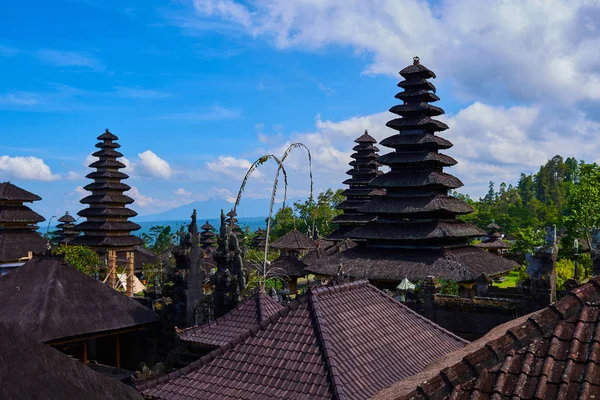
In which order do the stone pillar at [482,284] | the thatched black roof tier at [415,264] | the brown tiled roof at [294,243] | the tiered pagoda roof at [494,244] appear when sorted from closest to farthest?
the stone pillar at [482,284], the thatched black roof tier at [415,264], the brown tiled roof at [294,243], the tiered pagoda roof at [494,244]

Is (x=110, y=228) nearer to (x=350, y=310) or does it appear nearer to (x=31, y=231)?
(x=31, y=231)

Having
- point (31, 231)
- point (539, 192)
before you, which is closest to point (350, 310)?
point (31, 231)

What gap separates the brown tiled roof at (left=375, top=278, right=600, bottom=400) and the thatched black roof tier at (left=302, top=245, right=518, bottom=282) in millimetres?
20521

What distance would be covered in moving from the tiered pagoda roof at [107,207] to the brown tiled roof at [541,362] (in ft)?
132

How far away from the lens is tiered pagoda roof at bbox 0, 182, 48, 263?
1358 inches

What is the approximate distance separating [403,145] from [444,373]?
26.4 metres

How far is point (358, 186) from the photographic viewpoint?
4247cm

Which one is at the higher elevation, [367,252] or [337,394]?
[367,252]

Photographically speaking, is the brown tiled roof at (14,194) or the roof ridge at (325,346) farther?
the brown tiled roof at (14,194)

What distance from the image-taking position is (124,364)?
19.3 m

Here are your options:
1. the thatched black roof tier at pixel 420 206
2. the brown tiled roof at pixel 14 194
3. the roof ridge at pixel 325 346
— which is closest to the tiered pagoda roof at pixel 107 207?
the brown tiled roof at pixel 14 194

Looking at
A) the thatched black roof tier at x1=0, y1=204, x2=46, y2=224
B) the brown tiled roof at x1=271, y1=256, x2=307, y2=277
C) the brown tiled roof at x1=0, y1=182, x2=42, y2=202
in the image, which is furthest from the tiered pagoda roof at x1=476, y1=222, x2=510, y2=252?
the brown tiled roof at x1=0, y1=182, x2=42, y2=202

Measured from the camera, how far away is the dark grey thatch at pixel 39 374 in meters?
5.07

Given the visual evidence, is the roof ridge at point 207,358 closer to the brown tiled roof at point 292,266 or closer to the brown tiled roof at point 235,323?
the brown tiled roof at point 235,323
